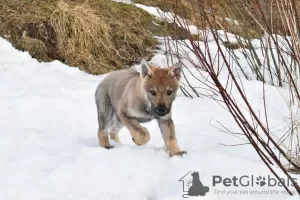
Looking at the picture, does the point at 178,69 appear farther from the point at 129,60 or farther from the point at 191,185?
the point at 129,60

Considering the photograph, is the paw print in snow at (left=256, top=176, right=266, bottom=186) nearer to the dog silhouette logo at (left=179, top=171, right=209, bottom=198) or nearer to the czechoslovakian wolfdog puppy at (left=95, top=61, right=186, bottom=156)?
the dog silhouette logo at (left=179, top=171, right=209, bottom=198)

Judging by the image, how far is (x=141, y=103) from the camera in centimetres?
502

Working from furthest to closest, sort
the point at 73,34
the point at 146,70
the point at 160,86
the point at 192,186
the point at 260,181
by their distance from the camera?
the point at 73,34 → the point at 146,70 → the point at 160,86 → the point at 260,181 → the point at 192,186

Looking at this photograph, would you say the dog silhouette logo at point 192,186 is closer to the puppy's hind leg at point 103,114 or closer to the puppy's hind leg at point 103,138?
the puppy's hind leg at point 103,138

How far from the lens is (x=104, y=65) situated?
939 centimetres

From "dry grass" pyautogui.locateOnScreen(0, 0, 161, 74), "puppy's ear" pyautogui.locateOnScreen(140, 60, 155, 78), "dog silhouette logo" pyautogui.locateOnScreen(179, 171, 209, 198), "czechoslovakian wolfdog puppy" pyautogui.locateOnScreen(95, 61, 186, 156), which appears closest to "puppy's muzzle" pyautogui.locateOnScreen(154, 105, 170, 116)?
"czechoslovakian wolfdog puppy" pyautogui.locateOnScreen(95, 61, 186, 156)

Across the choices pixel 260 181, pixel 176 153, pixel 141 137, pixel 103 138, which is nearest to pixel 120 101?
pixel 103 138

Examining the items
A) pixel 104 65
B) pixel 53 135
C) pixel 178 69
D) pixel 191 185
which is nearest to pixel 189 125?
pixel 178 69

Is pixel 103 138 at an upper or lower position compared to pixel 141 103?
lower

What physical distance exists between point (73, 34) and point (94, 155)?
19.4ft

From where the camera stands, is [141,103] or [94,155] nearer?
[94,155]

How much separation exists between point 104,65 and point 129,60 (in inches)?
21.9

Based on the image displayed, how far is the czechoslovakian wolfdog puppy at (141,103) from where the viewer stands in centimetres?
482

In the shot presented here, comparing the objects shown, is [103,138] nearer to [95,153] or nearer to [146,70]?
[146,70]
